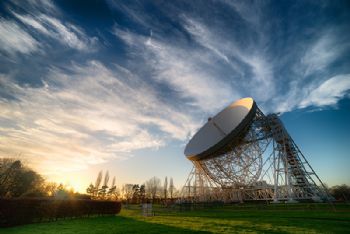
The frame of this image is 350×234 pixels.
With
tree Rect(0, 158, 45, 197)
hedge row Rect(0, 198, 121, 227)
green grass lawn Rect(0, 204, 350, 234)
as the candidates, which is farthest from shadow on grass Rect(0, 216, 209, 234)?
tree Rect(0, 158, 45, 197)

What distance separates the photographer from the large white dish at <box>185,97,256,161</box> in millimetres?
20164

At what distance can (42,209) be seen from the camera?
13.0 m

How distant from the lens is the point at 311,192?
19203 mm

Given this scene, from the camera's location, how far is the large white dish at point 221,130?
66.2 feet

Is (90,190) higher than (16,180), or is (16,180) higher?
(90,190)

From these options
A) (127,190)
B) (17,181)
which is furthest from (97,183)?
(17,181)

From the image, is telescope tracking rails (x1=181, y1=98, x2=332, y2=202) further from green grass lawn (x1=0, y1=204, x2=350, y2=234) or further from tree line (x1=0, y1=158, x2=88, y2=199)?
tree line (x1=0, y1=158, x2=88, y2=199)

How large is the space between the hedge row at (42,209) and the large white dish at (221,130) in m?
11.9

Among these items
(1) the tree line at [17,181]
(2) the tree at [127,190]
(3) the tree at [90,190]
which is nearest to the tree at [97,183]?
(3) the tree at [90,190]

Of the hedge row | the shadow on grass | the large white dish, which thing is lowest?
the shadow on grass

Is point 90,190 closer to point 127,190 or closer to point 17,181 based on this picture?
point 127,190

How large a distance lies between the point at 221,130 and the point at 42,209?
18320mm

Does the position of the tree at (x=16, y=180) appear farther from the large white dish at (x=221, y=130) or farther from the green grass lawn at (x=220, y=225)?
the large white dish at (x=221, y=130)

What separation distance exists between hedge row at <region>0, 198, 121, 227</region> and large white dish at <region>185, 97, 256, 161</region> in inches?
467
